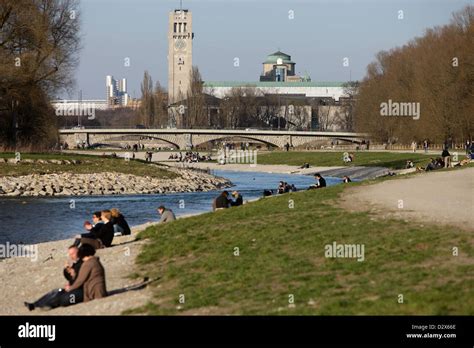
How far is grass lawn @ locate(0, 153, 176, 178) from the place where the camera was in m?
58.1

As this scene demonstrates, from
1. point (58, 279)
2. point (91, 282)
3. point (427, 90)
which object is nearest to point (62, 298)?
point (91, 282)

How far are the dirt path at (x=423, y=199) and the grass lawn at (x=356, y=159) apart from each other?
3667 cm

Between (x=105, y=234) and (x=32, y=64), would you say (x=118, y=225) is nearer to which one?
(x=105, y=234)

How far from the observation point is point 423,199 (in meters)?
28.5

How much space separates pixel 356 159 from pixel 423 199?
215 ft

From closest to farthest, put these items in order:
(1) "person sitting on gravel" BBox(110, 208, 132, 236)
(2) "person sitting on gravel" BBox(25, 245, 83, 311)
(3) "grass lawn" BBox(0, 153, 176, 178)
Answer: (2) "person sitting on gravel" BBox(25, 245, 83, 311) < (1) "person sitting on gravel" BBox(110, 208, 132, 236) < (3) "grass lawn" BBox(0, 153, 176, 178)

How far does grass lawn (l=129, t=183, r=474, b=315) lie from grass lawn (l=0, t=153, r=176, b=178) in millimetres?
32102

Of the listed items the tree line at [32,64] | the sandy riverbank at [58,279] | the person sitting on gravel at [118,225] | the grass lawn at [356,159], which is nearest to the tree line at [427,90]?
the grass lawn at [356,159]

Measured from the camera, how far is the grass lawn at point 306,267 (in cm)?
1619

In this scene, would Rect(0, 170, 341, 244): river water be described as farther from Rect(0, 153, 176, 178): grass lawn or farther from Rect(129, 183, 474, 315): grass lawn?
Rect(129, 183, 474, 315): grass lawn

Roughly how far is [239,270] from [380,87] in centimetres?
9576

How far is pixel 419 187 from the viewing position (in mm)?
33250

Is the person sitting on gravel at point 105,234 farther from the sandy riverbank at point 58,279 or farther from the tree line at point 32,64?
the tree line at point 32,64

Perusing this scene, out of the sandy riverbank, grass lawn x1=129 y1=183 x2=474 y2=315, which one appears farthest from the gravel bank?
grass lawn x1=129 y1=183 x2=474 y2=315
